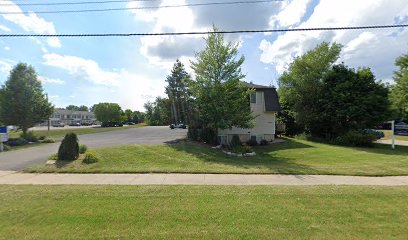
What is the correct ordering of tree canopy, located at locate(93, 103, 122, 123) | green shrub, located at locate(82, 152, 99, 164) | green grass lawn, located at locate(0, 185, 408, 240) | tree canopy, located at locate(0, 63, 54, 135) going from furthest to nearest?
tree canopy, located at locate(93, 103, 122, 123)
tree canopy, located at locate(0, 63, 54, 135)
green shrub, located at locate(82, 152, 99, 164)
green grass lawn, located at locate(0, 185, 408, 240)

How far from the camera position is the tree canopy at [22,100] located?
22.6 metres

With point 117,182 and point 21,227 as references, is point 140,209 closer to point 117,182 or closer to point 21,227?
point 21,227

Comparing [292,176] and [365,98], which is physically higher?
[365,98]

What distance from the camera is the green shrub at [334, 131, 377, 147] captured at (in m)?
20.2

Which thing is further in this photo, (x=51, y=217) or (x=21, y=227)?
(x=51, y=217)

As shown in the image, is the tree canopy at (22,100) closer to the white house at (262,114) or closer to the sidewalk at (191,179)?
the sidewalk at (191,179)

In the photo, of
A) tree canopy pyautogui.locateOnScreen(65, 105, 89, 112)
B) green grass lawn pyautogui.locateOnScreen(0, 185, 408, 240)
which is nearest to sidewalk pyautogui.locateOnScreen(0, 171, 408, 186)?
green grass lawn pyautogui.locateOnScreen(0, 185, 408, 240)

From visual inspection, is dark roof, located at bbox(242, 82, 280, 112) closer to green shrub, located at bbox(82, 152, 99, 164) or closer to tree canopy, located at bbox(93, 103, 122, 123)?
green shrub, located at bbox(82, 152, 99, 164)

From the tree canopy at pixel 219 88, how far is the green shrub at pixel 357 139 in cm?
1008

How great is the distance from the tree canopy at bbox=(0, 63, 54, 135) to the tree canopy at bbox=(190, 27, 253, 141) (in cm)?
1671

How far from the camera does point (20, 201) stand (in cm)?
562

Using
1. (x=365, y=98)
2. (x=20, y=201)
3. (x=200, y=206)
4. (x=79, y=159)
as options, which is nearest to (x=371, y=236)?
(x=200, y=206)

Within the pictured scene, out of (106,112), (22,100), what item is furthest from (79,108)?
(22,100)

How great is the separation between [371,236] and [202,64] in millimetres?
14916
